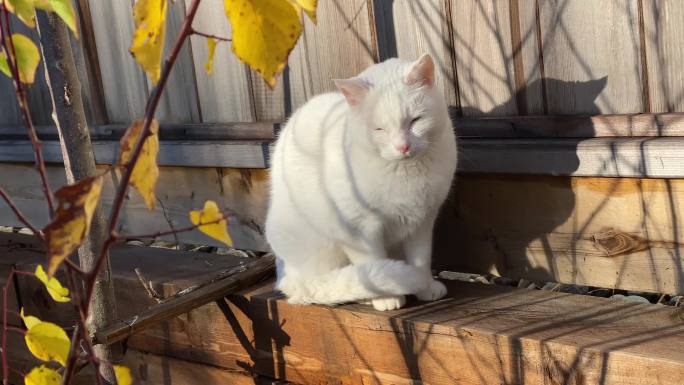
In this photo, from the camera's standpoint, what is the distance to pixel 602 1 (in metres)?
1.98

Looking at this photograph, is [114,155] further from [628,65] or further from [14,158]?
[628,65]

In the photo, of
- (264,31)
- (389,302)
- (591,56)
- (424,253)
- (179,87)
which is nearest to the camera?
(264,31)

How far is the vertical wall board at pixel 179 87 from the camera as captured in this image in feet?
9.46

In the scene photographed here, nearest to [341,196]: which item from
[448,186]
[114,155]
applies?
[448,186]

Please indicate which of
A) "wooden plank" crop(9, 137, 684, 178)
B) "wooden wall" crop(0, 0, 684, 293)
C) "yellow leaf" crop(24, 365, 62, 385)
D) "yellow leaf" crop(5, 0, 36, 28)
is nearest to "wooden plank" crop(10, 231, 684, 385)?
"wooden wall" crop(0, 0, 684, 293)

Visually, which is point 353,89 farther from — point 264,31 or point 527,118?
point 264,31

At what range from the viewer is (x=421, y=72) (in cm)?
199

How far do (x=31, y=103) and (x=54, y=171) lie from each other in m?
0.33

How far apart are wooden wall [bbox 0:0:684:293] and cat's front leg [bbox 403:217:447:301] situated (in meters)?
0.22

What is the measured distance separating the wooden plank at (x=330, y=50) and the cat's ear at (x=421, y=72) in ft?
1.46

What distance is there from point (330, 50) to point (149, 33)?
1.75 meters

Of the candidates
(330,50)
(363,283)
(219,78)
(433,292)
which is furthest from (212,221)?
(219,78)

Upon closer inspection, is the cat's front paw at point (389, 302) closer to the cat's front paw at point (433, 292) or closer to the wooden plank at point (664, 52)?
the cat's front paw at point (433, 292)

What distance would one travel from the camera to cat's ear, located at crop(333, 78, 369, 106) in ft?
6.52
